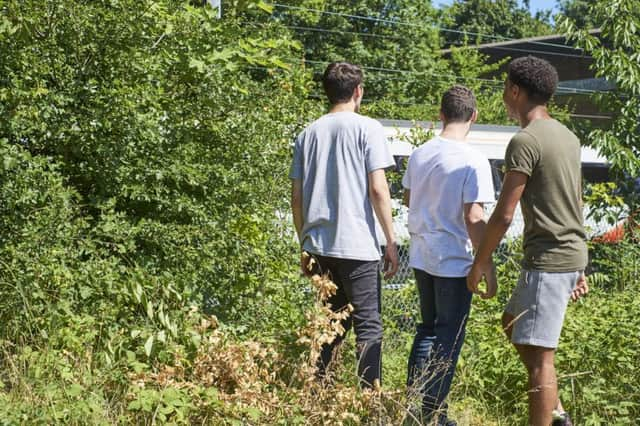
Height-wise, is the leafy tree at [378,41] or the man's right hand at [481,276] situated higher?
the leafy tree at [378,41]

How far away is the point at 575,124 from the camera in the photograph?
8.78 meters

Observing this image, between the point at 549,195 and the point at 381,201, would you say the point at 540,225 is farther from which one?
the point at 381,201

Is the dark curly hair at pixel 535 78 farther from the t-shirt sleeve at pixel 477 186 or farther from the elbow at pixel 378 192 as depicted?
the elbow at pixel 378 192

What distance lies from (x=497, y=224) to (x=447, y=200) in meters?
0.40

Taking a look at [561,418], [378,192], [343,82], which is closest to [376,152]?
[378,192]

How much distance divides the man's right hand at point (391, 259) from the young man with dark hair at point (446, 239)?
105 mm

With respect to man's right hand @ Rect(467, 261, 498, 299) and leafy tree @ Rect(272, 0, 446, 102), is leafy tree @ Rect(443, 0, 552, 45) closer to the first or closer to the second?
leafy tree @ Rect(272, 0, 446, 102)

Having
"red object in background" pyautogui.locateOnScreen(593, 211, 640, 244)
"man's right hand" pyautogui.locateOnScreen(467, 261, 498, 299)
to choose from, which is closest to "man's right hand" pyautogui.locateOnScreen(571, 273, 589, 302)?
"man's right hand" pyautogui.locateOnScreen(467, 261, 498, 299)

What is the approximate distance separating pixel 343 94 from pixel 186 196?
1124 mm

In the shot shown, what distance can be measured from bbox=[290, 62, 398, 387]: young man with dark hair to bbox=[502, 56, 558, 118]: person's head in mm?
679

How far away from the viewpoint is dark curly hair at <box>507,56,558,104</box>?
13.2ft

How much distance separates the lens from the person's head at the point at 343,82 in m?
4.38

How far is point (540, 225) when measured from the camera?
12.9ft

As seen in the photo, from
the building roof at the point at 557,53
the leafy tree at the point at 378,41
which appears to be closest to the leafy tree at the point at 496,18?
the building roof at the point at 557,53
